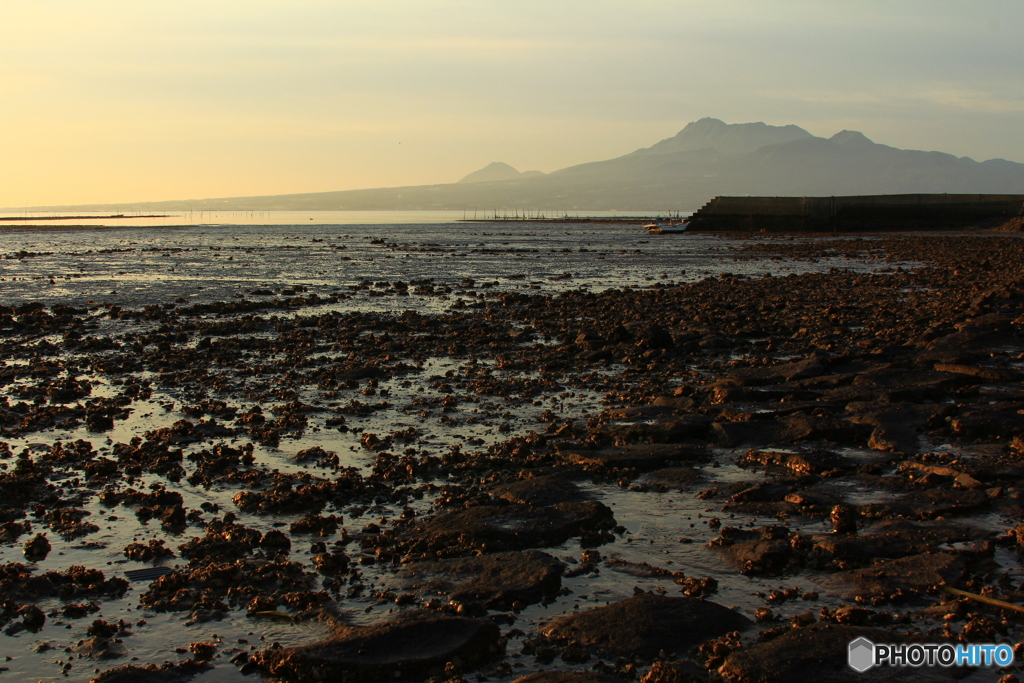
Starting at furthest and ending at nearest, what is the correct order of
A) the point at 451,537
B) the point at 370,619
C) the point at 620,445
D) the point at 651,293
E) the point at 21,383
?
the point at 651,293 → the point at 21,383 → the point at 620,445 → the point at 451,537 → the point at 370,619

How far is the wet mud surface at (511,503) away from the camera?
5.88 m

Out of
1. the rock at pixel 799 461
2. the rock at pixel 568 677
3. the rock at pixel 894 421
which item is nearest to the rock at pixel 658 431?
the rock at pixel 799 461

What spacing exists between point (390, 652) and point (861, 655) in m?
3.27

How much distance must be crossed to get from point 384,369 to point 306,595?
384 inches

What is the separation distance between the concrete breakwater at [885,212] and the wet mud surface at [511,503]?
67.1 m

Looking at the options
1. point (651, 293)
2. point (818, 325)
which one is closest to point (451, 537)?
point (818, 325)

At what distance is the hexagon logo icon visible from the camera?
5437mm

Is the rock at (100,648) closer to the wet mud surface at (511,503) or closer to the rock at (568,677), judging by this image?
the wet mud surface at (511,503)

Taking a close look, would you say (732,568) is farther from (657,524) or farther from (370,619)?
(370,619)

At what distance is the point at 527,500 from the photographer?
8.63 m

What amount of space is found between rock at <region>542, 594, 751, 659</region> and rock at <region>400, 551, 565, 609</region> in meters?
0.56

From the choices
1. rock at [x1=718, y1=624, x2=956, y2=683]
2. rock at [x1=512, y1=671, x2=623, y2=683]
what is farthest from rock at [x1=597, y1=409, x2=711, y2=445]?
rock at [x1=512, y1=671, x2=623, y2=683]

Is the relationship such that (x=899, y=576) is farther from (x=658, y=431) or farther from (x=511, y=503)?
(x=658, y=431)

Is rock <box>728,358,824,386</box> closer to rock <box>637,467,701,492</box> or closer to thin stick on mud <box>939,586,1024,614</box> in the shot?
rock <box>637,467,701,492</box>
